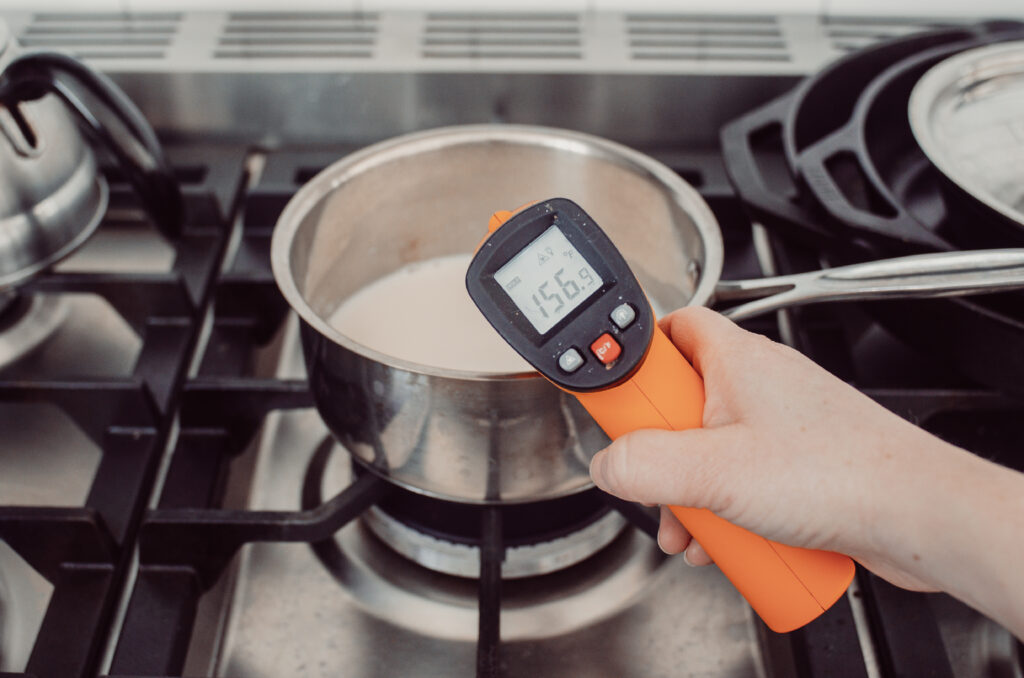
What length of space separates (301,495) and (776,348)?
0.32 metres

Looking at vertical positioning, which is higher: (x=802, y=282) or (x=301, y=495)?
(x=802, y=282)

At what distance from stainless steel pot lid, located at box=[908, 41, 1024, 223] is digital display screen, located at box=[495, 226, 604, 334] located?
0.78 ft

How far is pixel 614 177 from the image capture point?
0.58 m

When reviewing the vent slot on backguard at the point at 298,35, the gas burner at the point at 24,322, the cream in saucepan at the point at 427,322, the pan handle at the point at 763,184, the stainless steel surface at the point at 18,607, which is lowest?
the stainless steel surface at the point at 18,607

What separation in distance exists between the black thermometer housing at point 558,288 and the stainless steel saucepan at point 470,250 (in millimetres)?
27

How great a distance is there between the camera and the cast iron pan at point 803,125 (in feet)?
1.87

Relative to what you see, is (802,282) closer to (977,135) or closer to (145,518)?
(977,135)

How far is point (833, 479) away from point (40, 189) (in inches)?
20.1

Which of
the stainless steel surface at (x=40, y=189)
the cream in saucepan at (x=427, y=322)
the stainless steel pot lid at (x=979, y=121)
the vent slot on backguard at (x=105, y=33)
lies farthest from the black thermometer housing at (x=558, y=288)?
the vent slot on backguard at (x=105, y=33)

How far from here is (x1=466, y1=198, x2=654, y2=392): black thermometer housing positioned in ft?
1.32

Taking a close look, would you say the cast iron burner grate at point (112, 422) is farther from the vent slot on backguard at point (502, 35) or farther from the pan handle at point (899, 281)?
the pan handle at point (899, 281)

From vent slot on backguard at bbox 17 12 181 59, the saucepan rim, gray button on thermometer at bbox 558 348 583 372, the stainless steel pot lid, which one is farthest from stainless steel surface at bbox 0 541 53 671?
the stainless steel pot lid

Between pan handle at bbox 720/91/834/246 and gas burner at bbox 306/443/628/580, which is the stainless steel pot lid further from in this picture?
gas burner at bbox 306/443/628/580

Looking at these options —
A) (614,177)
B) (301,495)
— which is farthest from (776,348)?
(301,495)
